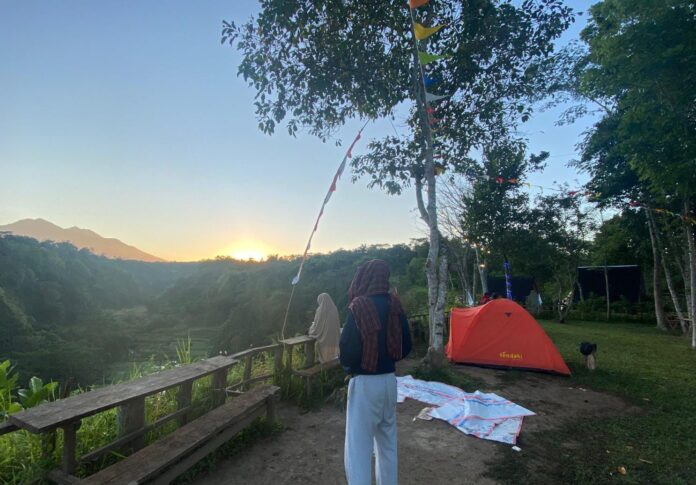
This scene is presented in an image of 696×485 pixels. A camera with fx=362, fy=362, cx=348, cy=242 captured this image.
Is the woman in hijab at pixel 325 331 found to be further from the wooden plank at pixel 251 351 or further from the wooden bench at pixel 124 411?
the wooden bench at pixel 124 411

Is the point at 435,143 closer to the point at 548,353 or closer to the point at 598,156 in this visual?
the point at 548,353

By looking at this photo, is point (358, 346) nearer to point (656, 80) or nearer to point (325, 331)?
point (325, 331)

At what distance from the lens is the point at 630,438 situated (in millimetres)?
4156

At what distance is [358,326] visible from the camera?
2.55m

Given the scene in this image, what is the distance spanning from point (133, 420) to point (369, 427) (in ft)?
7.50

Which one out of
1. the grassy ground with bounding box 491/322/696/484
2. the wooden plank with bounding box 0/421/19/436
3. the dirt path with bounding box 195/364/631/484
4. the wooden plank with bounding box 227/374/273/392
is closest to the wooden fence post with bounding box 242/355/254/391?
the wooden plank with bounding box 227/374/273/392

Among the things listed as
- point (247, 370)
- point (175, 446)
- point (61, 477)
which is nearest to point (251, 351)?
point (247, 370)

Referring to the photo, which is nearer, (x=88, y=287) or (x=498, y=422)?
(x=498, y=422)

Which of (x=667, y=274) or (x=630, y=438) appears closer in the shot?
(x=630, y=438)

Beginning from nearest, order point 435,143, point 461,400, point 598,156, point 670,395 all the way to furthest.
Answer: point 461,400, point 670,395, point 435,143, point 598,156

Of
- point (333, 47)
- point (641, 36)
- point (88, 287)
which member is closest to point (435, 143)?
point (333, 47)

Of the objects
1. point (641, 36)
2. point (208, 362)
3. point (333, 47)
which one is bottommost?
point (208, 362)

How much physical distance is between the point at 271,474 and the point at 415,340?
758 cm

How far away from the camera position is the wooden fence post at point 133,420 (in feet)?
10.7
